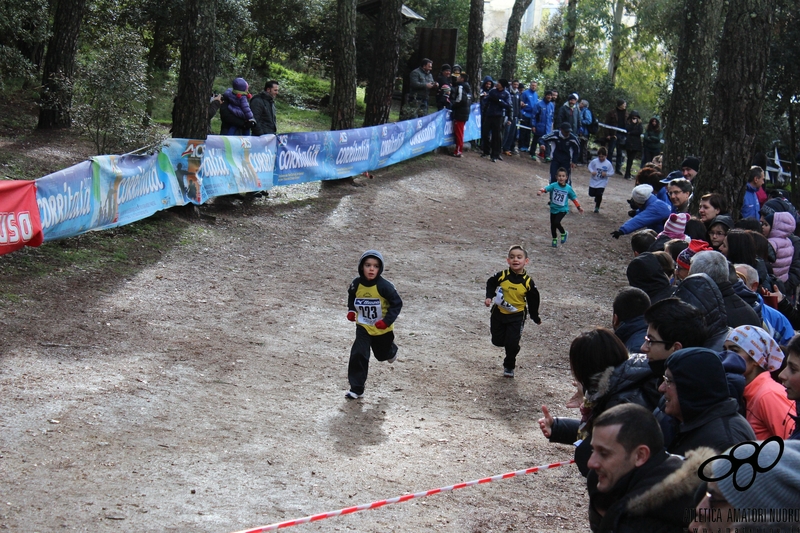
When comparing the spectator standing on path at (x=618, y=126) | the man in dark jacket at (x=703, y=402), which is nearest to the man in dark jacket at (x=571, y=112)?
the spectator standing on path at (x=618, y=126)

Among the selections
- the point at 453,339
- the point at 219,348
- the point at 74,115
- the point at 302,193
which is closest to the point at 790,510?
the point at 219,348

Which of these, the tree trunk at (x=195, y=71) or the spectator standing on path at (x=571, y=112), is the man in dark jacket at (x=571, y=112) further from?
the tree trunk at (x=195, y=71)

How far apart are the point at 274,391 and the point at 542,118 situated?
1959cm

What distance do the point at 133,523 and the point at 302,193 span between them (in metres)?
13.0

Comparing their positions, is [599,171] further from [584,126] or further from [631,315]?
[631,315]

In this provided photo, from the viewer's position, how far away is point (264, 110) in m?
17.1

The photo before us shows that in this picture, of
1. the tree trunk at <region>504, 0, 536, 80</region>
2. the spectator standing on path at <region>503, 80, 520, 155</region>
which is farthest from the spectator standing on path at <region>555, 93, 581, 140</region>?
the tree trunk at <region>504, 0, 536, 80</region>

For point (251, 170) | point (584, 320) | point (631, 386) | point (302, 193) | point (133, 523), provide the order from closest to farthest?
point (631, 386) < point (133, 523) < point (584, 320) < point (251, 170) < point (302, 193)

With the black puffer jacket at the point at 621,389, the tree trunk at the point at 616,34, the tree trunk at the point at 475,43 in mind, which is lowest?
the black puffer jacket at the point at 621,389

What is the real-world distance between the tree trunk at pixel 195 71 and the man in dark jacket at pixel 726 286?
10.6 m

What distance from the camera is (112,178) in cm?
1218

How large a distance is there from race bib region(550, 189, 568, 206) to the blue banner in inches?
205

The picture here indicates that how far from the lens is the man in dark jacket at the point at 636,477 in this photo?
3.10 m

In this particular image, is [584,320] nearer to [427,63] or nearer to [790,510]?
[790,510]
